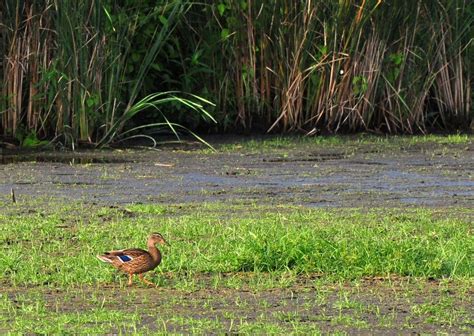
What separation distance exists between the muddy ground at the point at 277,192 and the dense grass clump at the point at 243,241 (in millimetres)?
230

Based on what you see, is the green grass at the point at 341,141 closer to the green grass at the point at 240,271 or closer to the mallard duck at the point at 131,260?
the green grass at the point at 240,271

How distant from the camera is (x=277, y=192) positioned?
990 centimetres

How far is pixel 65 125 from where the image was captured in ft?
40.2

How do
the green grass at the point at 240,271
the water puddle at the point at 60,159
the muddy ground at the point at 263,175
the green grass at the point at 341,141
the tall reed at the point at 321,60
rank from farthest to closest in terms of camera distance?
the tall reed at the point at 321,60, the green grass at the point at 341,141, the water puddle at the point at 60,159, the muddy ground at the point at 263,175, the green grass at the point at 240,271

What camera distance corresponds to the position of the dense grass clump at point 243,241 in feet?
21.7

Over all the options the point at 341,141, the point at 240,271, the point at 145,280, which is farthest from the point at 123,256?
the point at 341,141

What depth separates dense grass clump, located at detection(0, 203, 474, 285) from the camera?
6.63 m

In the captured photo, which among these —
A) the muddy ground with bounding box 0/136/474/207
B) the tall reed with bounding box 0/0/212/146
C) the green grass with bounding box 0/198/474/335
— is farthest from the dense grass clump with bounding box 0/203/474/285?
the tall reed with bounding box 0/0/212/146

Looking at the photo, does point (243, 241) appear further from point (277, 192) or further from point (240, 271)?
point (277, 192)

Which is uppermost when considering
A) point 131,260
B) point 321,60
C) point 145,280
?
point 321,60

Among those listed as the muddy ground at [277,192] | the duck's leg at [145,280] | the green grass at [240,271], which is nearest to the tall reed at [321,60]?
the muddy ground at [277,192]

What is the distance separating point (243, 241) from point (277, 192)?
9.33 feet

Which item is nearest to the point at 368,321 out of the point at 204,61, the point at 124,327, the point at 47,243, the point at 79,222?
the point at 124,327

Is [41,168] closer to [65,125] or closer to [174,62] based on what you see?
[65,125]
